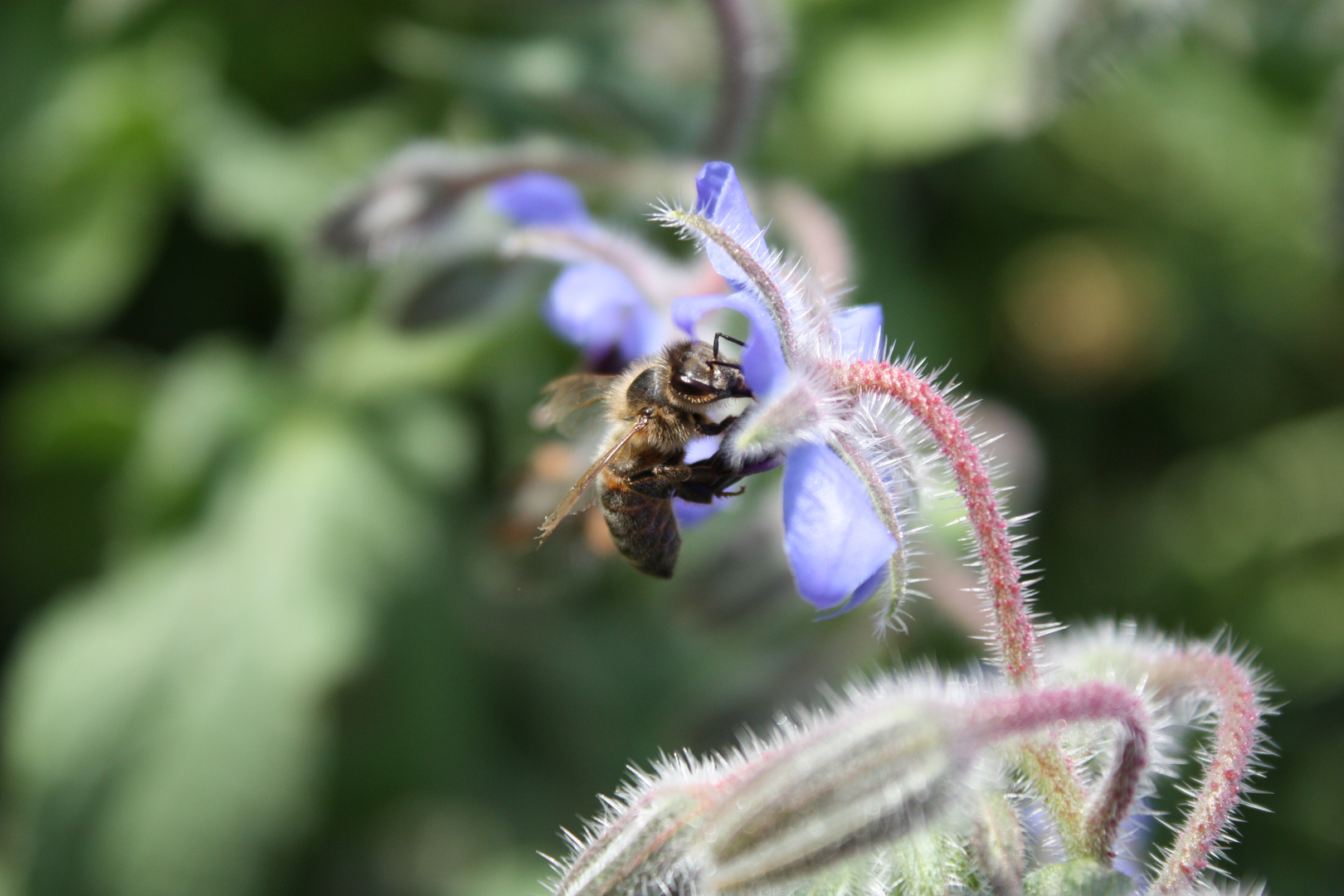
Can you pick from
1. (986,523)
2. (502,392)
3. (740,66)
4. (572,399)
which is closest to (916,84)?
(740,66)

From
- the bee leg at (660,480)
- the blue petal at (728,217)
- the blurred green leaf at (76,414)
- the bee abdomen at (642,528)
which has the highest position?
the blue petal at (728,217)

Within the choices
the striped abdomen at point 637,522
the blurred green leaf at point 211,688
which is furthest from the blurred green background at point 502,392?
the striped abdomen at point 637,522

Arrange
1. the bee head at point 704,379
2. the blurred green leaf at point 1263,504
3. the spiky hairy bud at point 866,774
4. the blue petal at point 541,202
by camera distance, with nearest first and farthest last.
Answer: the spiky hairy bud at point 866,774
the bee head at point 704,379
the blue petal at point 541,202
the blurred green leaf at point 1263,504

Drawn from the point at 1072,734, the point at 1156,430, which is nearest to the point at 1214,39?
the point at 1156,430

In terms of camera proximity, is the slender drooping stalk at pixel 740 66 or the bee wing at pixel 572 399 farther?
the slender drooping stalk at pixel 740 66

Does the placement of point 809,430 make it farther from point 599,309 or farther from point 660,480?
point 599,309

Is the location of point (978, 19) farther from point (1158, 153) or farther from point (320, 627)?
point (320, 627)

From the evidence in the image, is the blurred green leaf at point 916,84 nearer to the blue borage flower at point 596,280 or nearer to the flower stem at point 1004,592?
the blue borage flower at point 596,280
